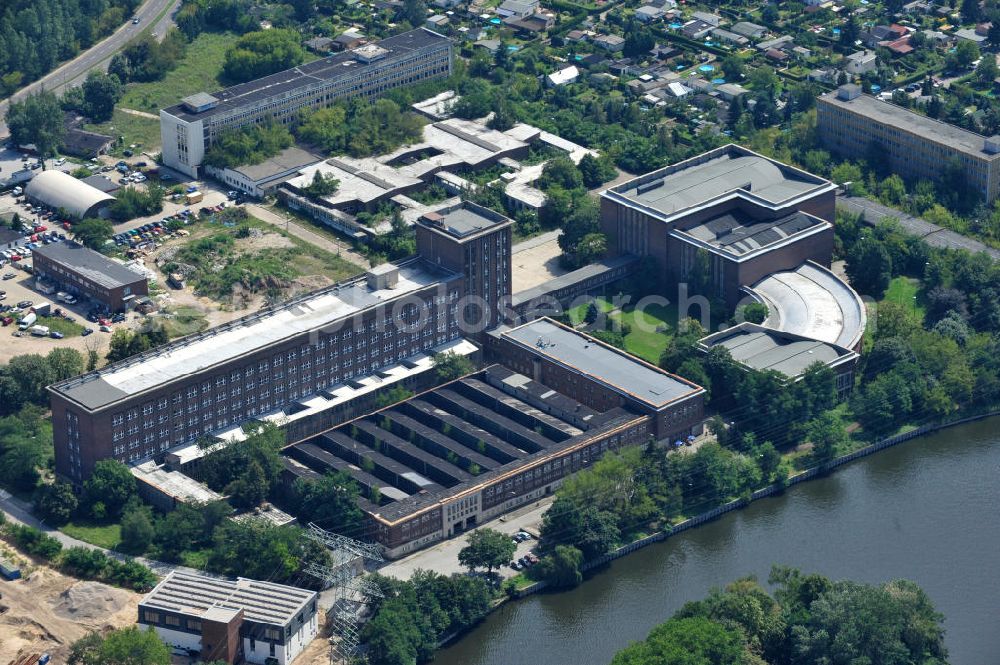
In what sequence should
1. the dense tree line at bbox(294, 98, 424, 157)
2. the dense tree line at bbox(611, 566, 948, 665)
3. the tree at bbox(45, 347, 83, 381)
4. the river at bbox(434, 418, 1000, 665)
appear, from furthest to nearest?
the dense tree line at bbox(294, 98, 424, 157), the tree at bbox(45, 347, 83, 381), the river at bbox(434, 418, 1000, 665), the dense tree line at bbox(611, 566, 948, 665)

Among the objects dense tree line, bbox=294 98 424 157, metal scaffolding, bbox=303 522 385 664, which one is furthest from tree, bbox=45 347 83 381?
dense tree line, bbox=294 98 424 157

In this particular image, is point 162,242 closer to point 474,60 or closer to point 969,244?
point 474,60

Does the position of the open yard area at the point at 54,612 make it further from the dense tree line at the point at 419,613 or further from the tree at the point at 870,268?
the tree at the point at 870,268

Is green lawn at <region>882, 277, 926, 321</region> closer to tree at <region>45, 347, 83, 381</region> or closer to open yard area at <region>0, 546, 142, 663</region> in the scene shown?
tree at <region>45, 347, 83, 381</region>

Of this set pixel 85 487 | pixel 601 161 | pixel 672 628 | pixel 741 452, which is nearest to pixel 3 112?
pixel 601 161

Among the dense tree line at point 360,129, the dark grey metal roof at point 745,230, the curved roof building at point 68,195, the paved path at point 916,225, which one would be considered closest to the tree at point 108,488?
→ the curved roof building at point 68,195
